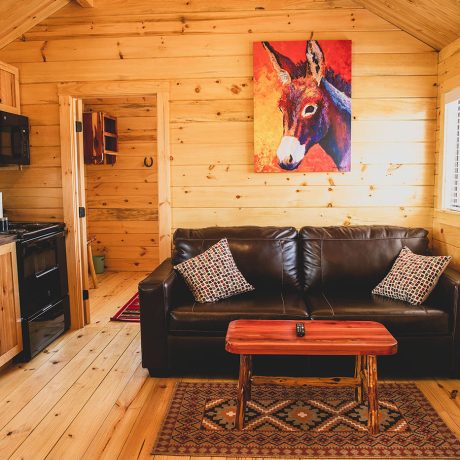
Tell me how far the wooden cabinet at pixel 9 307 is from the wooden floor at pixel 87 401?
0.16 meters

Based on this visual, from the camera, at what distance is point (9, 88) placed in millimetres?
3920

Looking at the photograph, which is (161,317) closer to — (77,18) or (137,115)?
(77,18)

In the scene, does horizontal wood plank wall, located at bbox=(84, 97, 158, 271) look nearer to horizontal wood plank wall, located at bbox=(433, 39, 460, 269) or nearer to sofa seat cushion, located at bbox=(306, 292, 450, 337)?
horizontal wood plank wall, located at bbox=(433, 39, 460, 269)

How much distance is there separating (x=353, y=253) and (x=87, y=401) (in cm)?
208

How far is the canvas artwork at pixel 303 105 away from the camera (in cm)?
380

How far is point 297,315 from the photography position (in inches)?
120

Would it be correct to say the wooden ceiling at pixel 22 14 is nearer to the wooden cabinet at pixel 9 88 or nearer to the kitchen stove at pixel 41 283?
the wooden cabinet at pixel 9 88

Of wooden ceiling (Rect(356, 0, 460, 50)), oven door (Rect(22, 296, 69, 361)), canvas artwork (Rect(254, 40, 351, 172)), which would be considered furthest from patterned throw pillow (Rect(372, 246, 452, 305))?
oven door (Rect(22, 296, 69, 361))

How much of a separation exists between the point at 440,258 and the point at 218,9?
2537 mm

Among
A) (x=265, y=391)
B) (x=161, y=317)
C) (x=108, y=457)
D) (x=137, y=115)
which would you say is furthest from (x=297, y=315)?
(x=137, y=115)

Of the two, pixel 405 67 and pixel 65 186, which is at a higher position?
pixel 405 67

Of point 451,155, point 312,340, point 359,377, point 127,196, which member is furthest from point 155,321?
point 127,196

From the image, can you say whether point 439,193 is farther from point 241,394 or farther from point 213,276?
point 241,394

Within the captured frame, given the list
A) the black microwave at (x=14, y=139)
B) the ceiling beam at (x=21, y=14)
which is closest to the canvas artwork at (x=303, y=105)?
the ceiling beam at (x=21, y=14)
